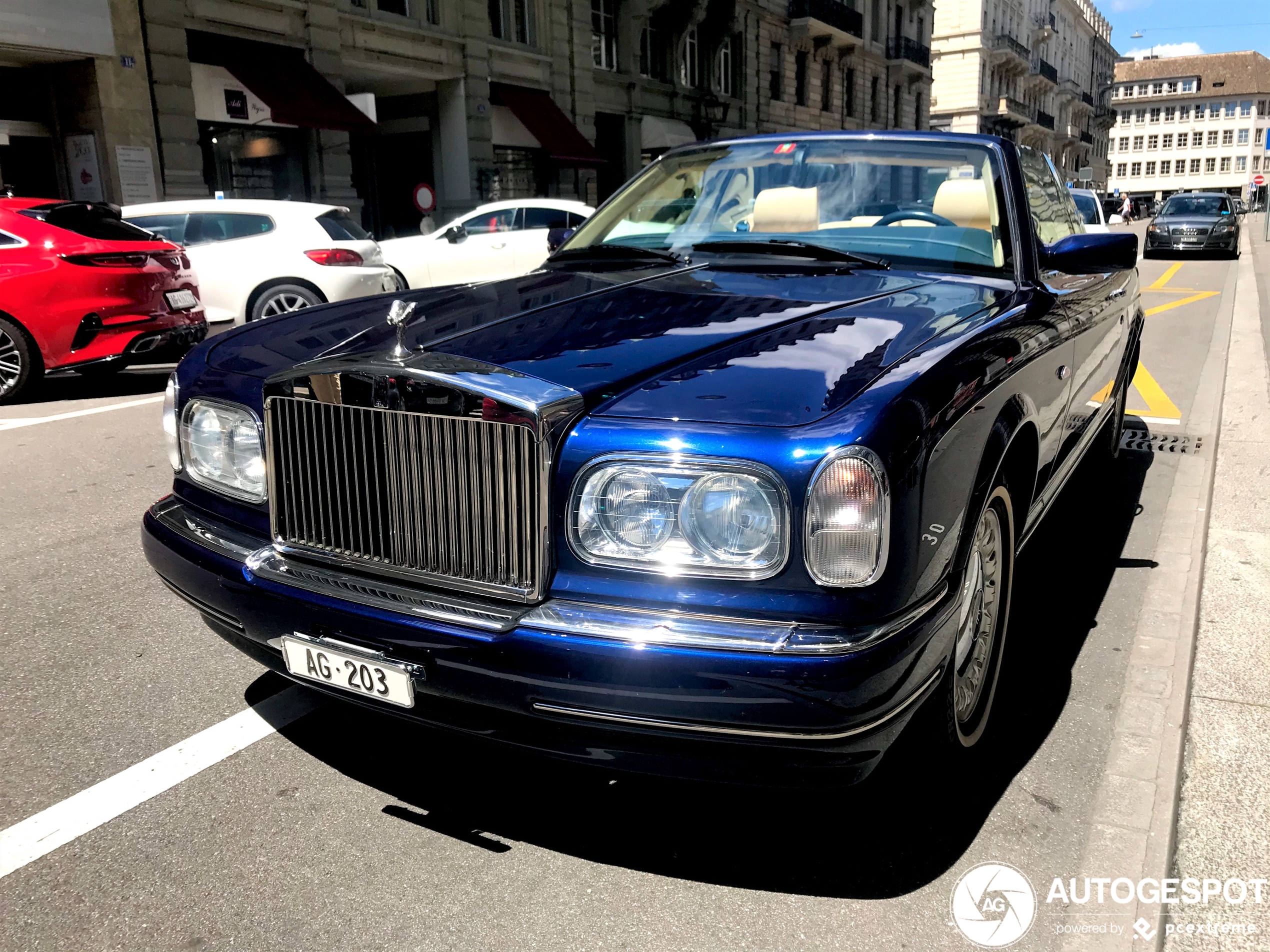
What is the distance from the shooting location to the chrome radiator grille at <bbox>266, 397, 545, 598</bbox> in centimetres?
215

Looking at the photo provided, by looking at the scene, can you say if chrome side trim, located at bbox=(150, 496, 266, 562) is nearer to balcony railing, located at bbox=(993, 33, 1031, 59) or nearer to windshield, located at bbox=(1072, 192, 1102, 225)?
→ windshield, located at bbox=(1072, 192, 1102, 225)

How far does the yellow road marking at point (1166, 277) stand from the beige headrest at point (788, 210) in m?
17.3

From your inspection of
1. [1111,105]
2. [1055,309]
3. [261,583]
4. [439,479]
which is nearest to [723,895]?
[439,479]

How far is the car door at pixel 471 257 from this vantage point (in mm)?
13656

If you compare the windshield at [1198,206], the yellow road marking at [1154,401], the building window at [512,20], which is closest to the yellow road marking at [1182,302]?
the yellow road marking at [1154,401]

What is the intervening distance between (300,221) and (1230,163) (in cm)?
12951

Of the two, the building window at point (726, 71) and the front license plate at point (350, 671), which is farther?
the building window at point (726, 71)

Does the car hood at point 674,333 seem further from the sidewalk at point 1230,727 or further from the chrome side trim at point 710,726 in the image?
the sidewalk at point 1230,727

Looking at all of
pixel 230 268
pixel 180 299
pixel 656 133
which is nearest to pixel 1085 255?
pixel 180 299

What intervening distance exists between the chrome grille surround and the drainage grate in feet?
17.6

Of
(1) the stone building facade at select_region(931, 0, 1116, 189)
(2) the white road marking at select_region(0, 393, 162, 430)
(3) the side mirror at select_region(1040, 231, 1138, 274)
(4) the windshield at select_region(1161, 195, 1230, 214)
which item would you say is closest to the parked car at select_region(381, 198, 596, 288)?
(2) the white road marking at select_region(0, 393, 162, 430)

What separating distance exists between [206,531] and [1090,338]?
320 centimetres

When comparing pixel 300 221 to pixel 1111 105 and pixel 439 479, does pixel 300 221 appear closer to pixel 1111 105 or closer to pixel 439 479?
pixel 439 479

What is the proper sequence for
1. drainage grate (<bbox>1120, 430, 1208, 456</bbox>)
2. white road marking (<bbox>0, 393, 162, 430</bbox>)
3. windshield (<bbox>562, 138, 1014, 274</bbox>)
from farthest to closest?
white road marking (<bbox>0, 393, 162, 430</bbox>) < drainage grate (<bbox>1120, 430, 1208, 456</bbox>) < windshield (<bbox>562, 138, 1014, 274</bbox>)
